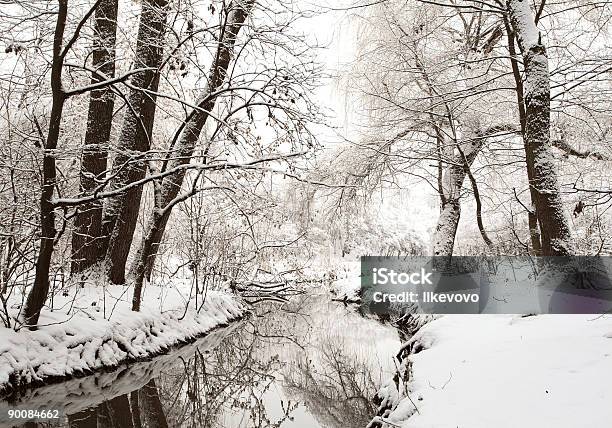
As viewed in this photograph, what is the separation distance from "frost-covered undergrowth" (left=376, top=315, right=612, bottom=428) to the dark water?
3.58 ft

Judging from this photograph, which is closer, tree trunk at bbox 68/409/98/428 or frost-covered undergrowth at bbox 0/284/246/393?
tree trunk at bbox 68/409/98/428

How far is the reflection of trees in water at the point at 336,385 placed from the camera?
5.05m

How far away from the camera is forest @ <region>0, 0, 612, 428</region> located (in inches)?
169

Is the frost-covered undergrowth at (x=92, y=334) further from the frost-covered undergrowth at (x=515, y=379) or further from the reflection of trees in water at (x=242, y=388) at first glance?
the frost-covered undergrowth at (x=515, y=379)

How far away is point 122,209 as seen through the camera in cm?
711

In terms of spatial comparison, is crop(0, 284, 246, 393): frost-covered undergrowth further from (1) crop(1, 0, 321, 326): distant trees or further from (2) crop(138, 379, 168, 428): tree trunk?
(2) crop(138, 379, 168, 428): tree trunk

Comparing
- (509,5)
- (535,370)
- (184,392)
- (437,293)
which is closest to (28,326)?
(184,392)

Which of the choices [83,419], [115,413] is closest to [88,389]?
[115,413]

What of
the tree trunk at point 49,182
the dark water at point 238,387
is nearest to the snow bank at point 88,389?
the dark water at point 238,387

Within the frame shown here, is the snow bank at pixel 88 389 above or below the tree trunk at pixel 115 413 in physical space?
above

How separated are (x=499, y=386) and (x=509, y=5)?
153 inches

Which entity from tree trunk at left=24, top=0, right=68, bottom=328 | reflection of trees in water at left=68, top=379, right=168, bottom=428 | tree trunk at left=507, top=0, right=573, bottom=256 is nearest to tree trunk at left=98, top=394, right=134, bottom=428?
reflection of trees in water at left=68, top=379, right=168, bottom=428

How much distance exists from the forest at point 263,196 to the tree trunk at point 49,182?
18 mm

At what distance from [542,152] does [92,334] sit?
5.11m
